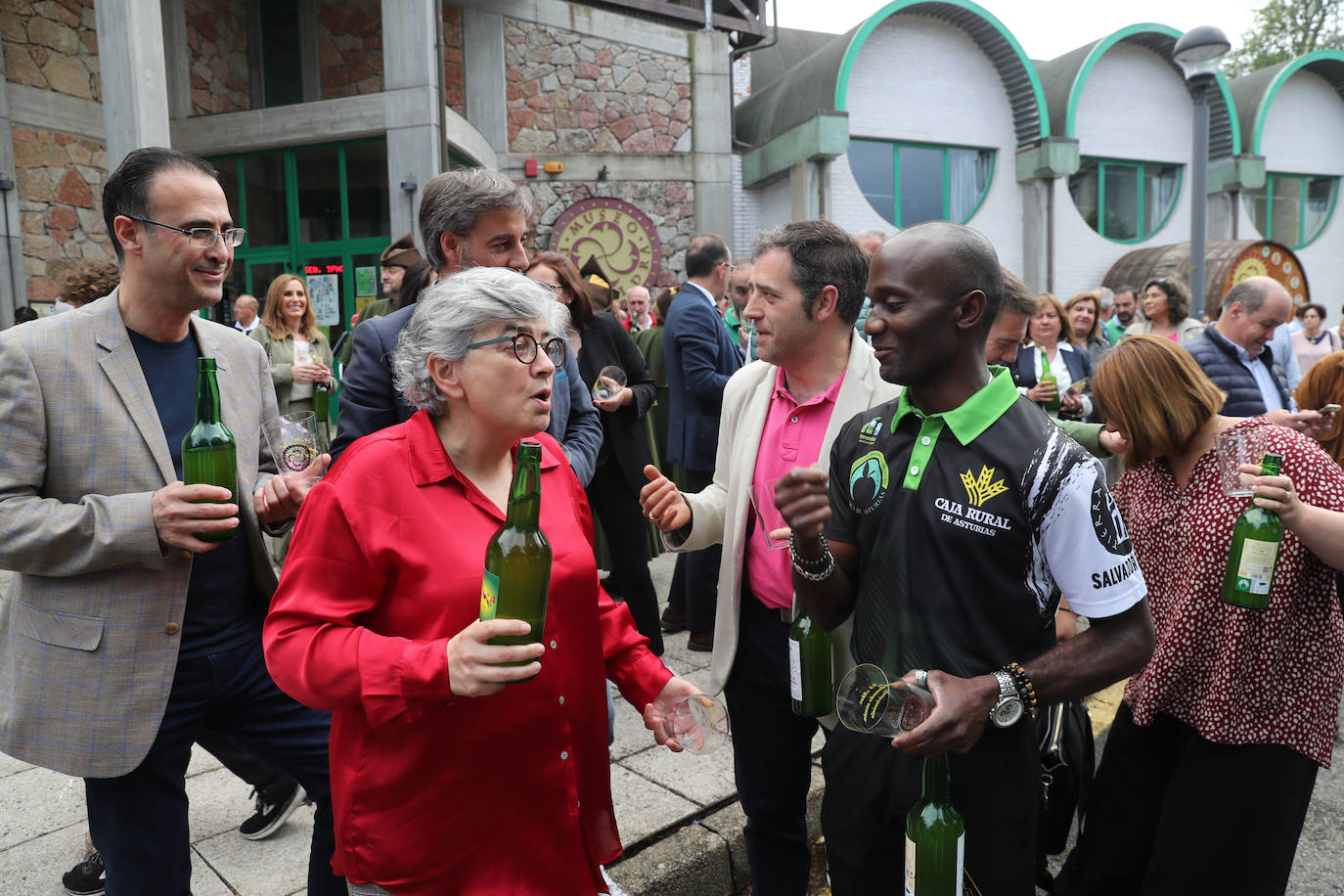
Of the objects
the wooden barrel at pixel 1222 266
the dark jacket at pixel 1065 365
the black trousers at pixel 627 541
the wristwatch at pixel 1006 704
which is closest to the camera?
the wristwatch at pixel 1006 704

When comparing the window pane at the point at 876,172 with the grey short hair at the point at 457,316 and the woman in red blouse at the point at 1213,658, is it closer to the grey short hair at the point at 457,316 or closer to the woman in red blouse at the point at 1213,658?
the woman in red blouse at the point at 1213,658

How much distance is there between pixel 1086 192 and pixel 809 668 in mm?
20852

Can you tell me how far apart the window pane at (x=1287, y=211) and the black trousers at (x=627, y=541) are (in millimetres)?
23632

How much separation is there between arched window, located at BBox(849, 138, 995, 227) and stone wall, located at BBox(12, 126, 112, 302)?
12.8m

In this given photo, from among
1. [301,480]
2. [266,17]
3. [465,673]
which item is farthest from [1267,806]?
[266,17]

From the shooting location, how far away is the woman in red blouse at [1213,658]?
2645mm

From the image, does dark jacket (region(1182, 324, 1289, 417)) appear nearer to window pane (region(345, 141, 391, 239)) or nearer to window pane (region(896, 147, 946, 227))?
window pane (region(345, 141, 391, 239))

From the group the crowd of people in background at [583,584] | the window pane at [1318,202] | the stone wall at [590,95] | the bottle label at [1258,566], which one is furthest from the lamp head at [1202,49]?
the window pane at [1318,202]

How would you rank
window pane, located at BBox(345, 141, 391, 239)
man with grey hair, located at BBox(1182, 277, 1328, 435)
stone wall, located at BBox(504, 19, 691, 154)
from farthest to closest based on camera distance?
stone wall, located at BBox(504, 19, 691, 154) → window pane, located at BBox(345, 141, 391, 239) → man with grey hair, located at BBox(1182, 277, 1328, 435)

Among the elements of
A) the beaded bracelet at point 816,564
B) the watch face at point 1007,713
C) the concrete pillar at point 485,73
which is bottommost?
the watch face at point 1007,713

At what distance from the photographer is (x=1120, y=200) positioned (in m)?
20.4

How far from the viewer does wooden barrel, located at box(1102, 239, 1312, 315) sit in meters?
16.3

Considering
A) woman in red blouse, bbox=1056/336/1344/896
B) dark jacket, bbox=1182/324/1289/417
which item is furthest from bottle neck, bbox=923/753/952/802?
dark jacket, bbox=1182/324/1289/417

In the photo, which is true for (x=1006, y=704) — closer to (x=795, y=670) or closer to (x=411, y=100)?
(x=795, y=670)
